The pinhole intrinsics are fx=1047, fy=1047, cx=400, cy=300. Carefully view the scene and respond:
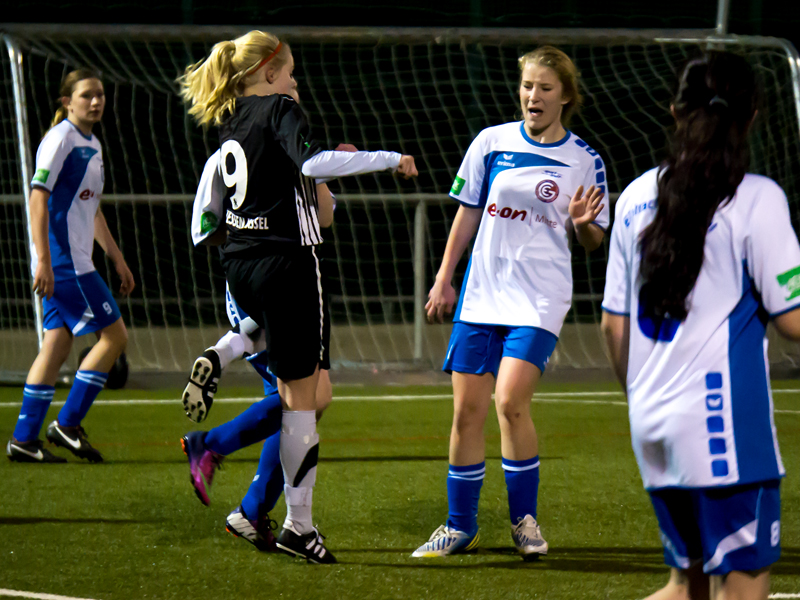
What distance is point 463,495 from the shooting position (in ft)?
11.6

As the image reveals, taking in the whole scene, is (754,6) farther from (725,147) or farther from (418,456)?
(725,147)

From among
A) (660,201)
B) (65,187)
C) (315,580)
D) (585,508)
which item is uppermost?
(660,201)

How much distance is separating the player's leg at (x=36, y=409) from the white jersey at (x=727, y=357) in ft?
12.8

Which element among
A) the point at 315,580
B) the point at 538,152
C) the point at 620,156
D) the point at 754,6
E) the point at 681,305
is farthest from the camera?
the point at 754,6

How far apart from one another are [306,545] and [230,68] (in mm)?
1563

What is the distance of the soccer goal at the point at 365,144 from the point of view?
26.9 feet

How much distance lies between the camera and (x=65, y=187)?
527 centimetres

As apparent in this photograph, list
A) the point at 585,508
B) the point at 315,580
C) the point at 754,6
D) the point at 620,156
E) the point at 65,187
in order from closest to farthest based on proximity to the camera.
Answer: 1. the point at 315,580
2. the point at 585,508
3. the point at 65,187
4. the point at 620,156
5. the point at 754,6

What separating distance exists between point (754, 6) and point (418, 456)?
10899mm

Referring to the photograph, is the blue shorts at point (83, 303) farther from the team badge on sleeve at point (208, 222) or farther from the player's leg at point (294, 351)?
the player's leg at point (294, 351)

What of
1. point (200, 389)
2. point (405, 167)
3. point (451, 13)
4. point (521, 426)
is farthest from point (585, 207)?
point (451, 13)

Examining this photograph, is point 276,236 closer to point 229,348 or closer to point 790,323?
point 229,348

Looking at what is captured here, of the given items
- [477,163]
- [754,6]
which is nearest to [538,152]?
[477,163]

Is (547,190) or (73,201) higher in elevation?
(547,190)
